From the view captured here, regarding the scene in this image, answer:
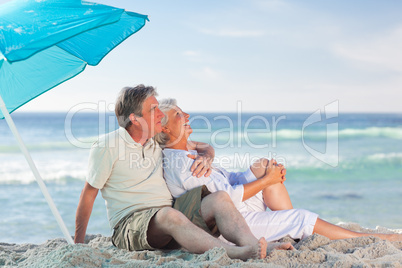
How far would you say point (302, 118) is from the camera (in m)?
25.8

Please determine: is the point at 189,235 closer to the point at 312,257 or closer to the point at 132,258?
the point at 132,258

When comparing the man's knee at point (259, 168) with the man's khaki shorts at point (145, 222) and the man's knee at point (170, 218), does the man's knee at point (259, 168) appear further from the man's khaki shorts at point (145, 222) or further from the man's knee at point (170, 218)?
the man's knee at point (170, 218)

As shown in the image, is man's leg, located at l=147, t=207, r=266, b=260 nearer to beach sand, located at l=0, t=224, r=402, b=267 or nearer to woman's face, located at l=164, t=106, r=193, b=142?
beach sand, located at l=0, t=224, r=402, b=267

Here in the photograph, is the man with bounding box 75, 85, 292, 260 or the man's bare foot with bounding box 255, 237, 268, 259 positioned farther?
the man with bounding box 75, 85, 292, 260

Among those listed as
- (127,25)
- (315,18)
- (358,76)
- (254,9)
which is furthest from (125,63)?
(127,25)

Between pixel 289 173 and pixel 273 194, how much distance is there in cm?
734

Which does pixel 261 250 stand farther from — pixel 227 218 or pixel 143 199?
pixel 143 199

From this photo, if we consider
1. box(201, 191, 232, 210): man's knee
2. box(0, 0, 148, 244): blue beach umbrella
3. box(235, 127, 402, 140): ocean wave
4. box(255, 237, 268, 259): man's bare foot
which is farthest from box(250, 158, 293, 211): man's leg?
box(235, 127, 402, 140): ocean wave

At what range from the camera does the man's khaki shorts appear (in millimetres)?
2697

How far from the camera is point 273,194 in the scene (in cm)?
313

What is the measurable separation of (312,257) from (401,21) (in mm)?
20301

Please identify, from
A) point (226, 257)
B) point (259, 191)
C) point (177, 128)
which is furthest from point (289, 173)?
point (226, 257)

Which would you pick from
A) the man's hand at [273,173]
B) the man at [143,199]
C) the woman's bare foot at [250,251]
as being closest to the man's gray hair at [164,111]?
the man at [143,199]

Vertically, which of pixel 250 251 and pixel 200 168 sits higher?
pixel 200 168
